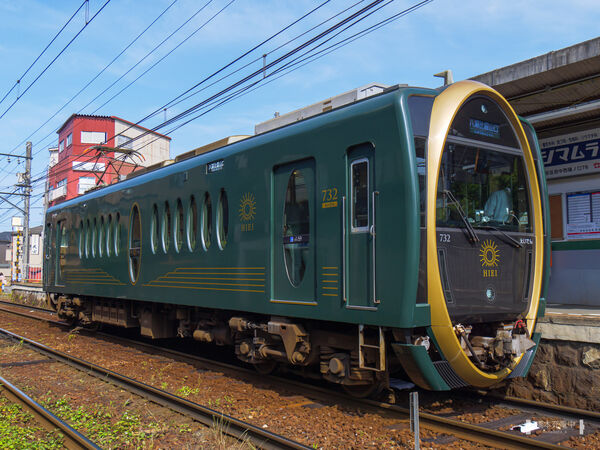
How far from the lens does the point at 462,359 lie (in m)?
5.70

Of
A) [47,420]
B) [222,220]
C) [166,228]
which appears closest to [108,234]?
[166,228]

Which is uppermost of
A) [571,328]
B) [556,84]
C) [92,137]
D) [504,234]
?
[92,137]

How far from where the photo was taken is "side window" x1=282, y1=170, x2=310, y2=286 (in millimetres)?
6727

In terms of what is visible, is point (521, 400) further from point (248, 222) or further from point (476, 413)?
point (248, 222)

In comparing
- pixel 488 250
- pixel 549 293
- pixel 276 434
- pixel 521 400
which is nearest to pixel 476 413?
pixel 521 400

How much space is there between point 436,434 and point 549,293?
5.38 m

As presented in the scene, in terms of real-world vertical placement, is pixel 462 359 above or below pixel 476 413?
above

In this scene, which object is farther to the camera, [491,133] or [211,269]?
[211,269]

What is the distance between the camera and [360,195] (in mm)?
6004

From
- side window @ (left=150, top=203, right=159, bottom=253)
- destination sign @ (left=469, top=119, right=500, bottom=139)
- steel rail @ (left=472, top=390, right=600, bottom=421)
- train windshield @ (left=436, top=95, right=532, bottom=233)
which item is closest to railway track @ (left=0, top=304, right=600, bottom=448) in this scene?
steel rail @ (left=472, top=390, right=600, bottom=421)

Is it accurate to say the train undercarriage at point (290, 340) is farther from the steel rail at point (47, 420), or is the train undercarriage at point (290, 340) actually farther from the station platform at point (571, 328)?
the steel rail at point (47, 420)

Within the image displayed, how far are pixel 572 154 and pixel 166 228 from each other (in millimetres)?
6742

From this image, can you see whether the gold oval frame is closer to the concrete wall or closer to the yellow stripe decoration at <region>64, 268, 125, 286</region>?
the concrete wall

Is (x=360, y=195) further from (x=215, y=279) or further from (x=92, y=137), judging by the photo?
(x=92, y=137)
